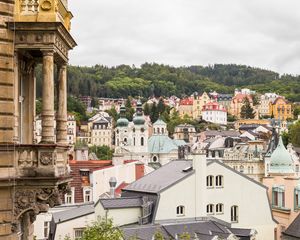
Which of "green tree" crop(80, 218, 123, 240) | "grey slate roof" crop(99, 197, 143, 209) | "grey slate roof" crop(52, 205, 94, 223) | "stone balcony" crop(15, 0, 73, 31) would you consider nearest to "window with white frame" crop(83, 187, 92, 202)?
"grey slate roof" crop(52, 205, 94, 223)

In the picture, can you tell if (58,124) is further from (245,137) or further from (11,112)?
(245,137)

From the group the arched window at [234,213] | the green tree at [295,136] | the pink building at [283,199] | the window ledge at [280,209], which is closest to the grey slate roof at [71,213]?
the arched window at [234,213]

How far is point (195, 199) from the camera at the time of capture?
39.7 meters

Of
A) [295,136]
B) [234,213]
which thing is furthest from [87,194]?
[295,136]

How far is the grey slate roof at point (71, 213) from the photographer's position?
37.5 m

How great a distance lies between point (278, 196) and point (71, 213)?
629 inches

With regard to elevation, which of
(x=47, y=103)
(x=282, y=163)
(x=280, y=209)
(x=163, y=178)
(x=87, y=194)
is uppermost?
(x=47, y=103)

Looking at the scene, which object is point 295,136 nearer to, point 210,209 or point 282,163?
point 282,163

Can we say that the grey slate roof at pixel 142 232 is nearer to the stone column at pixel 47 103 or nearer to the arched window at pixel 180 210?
the arched window at pixel 180 210

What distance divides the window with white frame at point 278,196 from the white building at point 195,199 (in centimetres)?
336

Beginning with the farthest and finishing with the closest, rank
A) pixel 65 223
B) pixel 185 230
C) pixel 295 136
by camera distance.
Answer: pixel 295 136
pixel 65 223
pixel 185 230

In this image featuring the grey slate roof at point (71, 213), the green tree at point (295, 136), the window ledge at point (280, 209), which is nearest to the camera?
the grey slate roof at point (71, 213)

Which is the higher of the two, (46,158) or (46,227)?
(46,158)

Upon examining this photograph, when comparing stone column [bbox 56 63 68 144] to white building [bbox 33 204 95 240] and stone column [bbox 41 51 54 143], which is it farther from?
white building [bbox 33 204 95 240]
